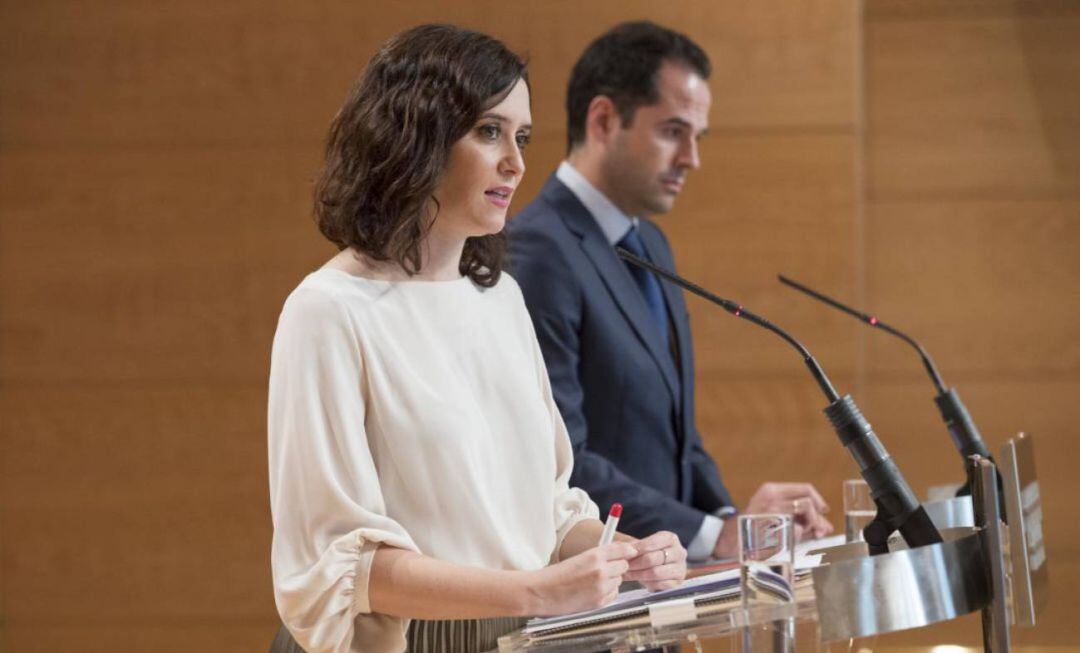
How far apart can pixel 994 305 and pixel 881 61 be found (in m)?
0.81

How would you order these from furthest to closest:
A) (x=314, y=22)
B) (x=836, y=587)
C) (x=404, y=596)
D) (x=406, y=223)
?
(x=314, y=22)
(x=406, y=223)
(x=404, y=596)
(x=836, y=587)

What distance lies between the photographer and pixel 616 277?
109 inches

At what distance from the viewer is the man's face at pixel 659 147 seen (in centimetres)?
292

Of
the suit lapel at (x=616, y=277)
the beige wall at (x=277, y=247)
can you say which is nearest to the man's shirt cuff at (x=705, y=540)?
the suit lapel at (x=616, y=277)

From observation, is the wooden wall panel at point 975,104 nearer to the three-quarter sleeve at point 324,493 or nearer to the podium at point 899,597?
the podium at point 899,597

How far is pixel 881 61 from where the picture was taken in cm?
432

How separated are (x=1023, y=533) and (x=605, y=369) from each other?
3.60 ft

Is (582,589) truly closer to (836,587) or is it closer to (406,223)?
(836,587)

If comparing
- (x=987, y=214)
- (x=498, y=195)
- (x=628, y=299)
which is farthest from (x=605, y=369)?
(x=987, y=214)

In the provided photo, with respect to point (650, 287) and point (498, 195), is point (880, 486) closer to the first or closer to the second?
point (498, 195)

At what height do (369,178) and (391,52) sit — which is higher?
(391,52)

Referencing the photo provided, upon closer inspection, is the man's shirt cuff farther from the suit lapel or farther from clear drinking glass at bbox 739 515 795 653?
clear drinking glass at bbox 739 515 795 653

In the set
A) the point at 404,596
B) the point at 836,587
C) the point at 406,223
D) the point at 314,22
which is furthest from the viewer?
the point at 314,22

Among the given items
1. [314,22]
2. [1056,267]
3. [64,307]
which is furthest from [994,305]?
[64,307]
